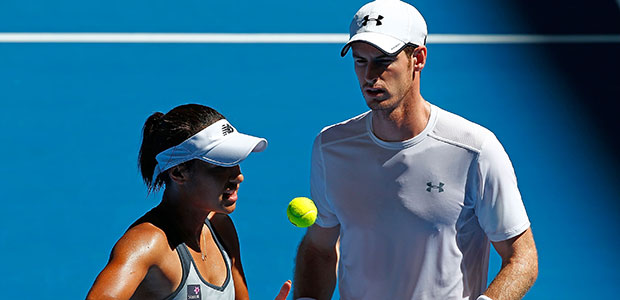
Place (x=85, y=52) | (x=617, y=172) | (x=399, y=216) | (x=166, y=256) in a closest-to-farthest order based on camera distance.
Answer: (x=166, y=256) < (x=399, y=216) < (x=617, y=172) < (x=85, y=52)

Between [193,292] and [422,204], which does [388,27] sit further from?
[193,292]

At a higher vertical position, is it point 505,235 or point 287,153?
point 287,153

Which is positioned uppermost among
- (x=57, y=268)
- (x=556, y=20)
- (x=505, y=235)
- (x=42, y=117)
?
(x=556, y=20)

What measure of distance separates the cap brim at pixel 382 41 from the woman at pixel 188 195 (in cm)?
55

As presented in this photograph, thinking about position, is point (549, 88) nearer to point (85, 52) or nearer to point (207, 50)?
point (207, 50)

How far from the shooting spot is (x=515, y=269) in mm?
3535

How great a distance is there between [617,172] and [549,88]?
3.21 feet

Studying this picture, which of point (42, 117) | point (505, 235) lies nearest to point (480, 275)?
point (505, 235)

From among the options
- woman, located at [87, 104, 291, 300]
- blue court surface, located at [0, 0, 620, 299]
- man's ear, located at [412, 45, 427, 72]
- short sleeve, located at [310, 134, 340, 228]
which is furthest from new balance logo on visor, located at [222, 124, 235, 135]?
blue court surface, located at [0, 0, 620, 299]

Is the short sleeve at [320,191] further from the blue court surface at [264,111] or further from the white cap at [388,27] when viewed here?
the blue court surface at [264,111]

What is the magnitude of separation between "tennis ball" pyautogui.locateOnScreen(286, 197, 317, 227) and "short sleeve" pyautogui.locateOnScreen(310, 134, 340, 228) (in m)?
0.08

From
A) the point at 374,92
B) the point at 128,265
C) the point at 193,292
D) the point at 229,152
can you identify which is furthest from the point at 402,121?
the point at 128,265

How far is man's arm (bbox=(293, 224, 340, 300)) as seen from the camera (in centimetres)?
396

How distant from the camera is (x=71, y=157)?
22.6 feet
